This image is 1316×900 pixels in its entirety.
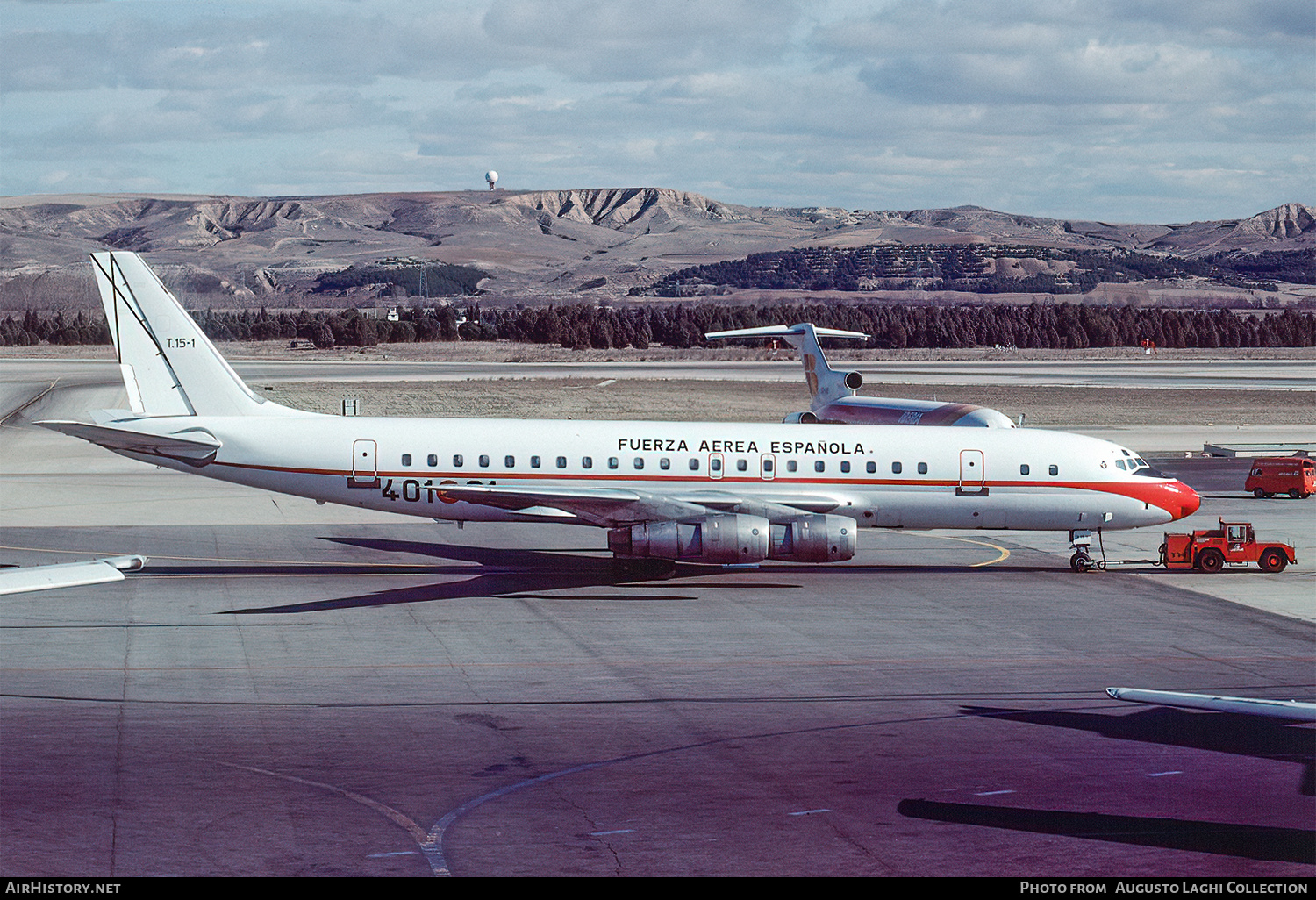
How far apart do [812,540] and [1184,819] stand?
16.3m

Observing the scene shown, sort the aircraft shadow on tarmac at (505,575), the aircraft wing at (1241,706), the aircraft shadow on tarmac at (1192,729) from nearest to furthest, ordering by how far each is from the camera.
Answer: the aircraft wing at (1241,706) → the aircraft shadow on tarmac at (1192,729) → the aircraft shadow on tarmac at (505,575)

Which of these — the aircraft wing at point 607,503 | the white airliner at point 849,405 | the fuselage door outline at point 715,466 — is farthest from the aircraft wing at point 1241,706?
the white airliner at point 849,405

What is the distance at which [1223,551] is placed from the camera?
38.4 m

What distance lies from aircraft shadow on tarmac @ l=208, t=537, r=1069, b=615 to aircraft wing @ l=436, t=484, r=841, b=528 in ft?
6.14

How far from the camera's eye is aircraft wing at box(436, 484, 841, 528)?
1325 inches

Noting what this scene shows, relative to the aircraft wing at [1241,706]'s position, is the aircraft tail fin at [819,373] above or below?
above

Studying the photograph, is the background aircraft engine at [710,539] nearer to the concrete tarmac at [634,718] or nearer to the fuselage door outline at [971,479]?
the concrete tarmac at [634,718]

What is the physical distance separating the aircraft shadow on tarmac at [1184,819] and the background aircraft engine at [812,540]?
1136 cm

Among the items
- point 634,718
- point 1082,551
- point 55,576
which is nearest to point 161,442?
point 634,718

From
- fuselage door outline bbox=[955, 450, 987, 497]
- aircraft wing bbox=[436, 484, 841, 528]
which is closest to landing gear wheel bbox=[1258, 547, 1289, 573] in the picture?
fuselage door outline bbox=[955, 450, 987, 497]

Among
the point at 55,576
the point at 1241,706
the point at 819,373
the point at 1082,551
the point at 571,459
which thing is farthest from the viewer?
the point at 819,373

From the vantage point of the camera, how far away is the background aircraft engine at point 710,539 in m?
33.0

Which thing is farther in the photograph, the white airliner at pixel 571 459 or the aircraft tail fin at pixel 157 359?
the aircraft tail fin at pixel 157 359

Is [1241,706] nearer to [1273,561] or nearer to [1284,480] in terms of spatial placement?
[1273,561]
